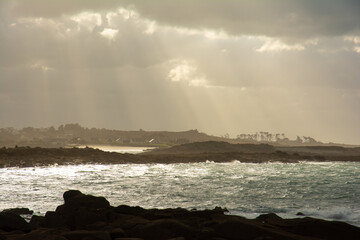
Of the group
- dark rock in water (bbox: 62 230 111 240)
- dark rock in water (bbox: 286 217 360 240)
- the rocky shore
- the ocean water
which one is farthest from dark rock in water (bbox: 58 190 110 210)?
the rocky shore

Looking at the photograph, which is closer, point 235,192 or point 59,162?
point 235,192

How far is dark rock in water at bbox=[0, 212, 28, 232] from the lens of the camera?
19.8 m

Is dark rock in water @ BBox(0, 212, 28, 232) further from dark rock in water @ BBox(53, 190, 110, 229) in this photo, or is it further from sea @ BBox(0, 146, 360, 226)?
sea @ BBox(0, 146, 360, 226)

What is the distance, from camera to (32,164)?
266ft

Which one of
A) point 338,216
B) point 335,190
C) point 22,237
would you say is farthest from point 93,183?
point 22,237

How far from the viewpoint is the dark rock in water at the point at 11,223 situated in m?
19.8

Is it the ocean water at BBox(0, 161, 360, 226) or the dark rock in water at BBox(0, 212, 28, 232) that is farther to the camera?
the ocean water at BBox(0, 161, 360, 226)

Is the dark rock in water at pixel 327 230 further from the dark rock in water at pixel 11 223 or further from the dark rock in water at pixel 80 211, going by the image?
the dark rock in water at pixel 11 223

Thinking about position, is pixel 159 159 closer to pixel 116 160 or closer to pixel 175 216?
pixel 116 160

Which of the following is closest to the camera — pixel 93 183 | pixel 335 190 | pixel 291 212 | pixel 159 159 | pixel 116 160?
pixel 291 212

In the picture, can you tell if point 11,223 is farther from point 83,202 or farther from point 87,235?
point 87,235

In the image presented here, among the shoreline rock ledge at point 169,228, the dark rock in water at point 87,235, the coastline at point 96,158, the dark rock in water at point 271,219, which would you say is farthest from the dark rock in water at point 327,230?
the coastline at point 96,158

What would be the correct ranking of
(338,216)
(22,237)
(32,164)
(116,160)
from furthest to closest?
(116,160), (32,164), (338,216), (22,237)

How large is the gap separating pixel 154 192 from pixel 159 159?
6315 centimetres
